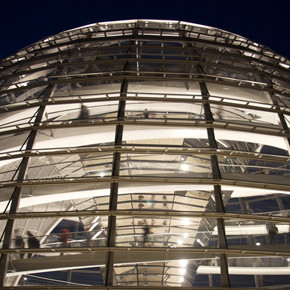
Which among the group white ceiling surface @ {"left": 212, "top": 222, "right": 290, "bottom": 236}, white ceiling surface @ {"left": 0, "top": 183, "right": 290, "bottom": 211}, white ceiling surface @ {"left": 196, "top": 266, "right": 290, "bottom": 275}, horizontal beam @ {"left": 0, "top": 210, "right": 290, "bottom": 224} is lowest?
horizontal beam @ {"left": 0, "top": 210, "right": 290, "bottom": 224}

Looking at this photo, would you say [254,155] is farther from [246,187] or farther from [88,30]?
[88,30]

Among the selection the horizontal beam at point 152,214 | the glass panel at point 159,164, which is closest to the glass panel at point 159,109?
the glass panel at point 159,164

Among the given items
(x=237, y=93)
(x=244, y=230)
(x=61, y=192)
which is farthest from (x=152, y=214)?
(x=237, y=93)

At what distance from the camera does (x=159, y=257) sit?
8.96 metres

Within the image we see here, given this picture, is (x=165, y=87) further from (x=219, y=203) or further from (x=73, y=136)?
(x=219, y=203)

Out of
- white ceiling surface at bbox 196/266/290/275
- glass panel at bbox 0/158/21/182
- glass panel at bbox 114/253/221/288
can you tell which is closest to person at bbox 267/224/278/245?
glass panel at bbox 114/253/221/288

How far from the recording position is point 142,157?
13484 millimetres

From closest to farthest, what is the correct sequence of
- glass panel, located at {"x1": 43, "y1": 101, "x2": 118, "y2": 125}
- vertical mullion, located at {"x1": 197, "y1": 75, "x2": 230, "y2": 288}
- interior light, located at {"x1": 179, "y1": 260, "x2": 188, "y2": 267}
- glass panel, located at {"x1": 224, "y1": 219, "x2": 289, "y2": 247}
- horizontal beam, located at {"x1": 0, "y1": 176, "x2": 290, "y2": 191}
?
1. vertical mullion, located at {"x1": 197, "y1": 75, "x2": 230, "y2": 288}
2. horizontal beam, located at {"x1": 0, "y1": 176, "x2": 290, "y2": 191}
3. glass panel, located at {"x1": 224, "y1": 219, "x2": 289, "y2": 247}
4. glass panel, located at {"x1": 43, "y1": 101, "x2": 118, "y2": 125}
5. interior light, located at {"x1": 179, "y1": 260, "x2": 188, "y2": 267}

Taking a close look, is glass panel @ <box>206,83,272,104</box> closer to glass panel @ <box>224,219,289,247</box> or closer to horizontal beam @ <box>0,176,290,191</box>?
glass panel @ <box>224,219,289,247</box>

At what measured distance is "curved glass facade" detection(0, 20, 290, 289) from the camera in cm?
889

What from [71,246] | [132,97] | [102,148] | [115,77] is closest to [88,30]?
[115,77]

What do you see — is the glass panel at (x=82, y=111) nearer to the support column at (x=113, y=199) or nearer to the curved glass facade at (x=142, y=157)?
the curved glass facade at (x=142, y=157)

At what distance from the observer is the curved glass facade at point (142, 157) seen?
889 centimetres

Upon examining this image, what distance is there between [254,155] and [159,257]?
383cm
